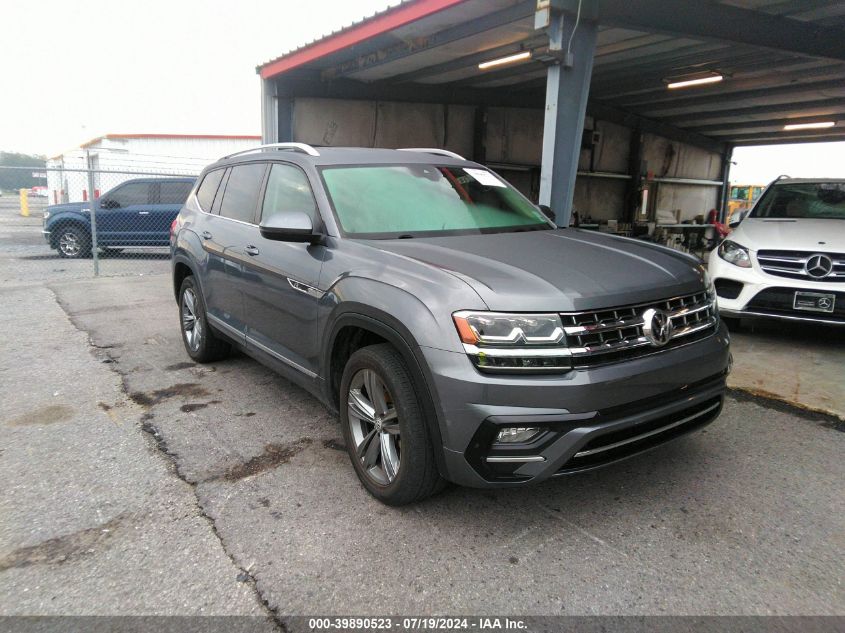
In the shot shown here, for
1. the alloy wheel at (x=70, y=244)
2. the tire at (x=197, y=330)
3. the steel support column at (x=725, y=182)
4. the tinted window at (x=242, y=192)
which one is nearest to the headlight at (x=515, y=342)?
the tinted window at (x=242, y=192)

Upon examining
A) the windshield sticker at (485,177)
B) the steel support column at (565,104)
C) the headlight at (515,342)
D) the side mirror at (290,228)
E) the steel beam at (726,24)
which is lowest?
the headlight at (515,342)

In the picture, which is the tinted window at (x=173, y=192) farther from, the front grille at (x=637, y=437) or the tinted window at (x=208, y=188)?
the front grille at (x=637, y=437)

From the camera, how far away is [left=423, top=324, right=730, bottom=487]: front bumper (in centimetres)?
240

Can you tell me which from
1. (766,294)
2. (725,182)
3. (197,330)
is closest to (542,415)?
(197,330)

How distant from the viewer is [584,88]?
691cm

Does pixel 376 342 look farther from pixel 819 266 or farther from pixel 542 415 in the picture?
pixel 819 266

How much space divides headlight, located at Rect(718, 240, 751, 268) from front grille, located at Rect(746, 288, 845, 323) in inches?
14.0

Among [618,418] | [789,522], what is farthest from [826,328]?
[618,418]

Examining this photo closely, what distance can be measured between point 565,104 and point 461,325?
17.2 feet

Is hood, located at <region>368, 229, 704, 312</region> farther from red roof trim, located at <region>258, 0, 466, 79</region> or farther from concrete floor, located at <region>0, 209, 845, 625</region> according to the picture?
red roof trim, located at <region>258, 0, 466, 79</region>

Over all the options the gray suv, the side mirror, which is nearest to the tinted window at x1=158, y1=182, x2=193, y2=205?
the gray suv

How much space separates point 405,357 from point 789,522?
6.54ft

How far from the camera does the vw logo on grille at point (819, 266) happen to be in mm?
5340

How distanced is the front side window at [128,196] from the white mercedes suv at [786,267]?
11.8 m
